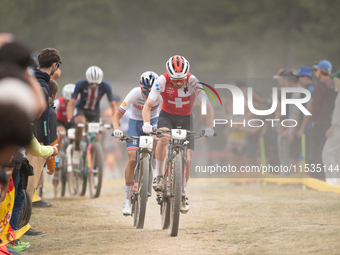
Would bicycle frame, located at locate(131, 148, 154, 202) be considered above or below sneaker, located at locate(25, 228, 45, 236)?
above

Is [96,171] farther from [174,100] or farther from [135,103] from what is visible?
[174,100]

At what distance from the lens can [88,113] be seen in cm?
1132

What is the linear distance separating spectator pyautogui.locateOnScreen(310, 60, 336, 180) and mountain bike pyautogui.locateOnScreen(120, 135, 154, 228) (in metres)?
4.55

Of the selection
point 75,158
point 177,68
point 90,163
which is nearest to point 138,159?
point 177,68

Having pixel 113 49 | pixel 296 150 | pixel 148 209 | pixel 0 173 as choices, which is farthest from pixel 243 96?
pixel 113 49

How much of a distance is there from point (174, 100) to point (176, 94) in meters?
0.10

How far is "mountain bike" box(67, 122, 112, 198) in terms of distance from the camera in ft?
34.2

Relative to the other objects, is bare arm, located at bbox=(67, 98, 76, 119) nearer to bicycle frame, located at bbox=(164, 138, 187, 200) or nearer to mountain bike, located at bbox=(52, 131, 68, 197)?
mountain bike, located at bbox=(52, 131, 68, 197)

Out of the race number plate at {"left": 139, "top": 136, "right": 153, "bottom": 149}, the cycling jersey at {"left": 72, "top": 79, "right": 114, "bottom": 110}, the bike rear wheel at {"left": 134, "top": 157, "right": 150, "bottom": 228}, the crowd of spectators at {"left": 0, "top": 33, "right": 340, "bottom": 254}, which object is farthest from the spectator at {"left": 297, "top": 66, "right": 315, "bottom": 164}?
the bike rear wheel at {"left": 134, "top": 157, "right": 150, "bottom": 228}

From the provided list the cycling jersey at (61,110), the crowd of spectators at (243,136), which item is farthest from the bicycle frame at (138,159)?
the cycling jersey at (61,110)

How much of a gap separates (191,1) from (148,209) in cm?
2873

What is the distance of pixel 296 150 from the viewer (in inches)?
445

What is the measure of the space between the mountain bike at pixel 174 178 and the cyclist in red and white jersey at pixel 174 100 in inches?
11.5

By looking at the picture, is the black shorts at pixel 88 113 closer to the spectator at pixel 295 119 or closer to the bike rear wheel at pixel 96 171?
the bike rear wheel at pixel 96 171
